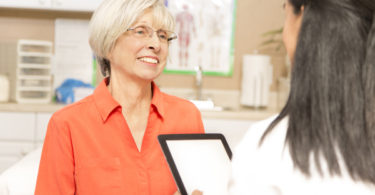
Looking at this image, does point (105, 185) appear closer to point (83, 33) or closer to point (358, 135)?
point (358, 135)

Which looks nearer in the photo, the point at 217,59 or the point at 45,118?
the point at 45,118

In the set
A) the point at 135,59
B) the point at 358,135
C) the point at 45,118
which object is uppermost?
the point at 135,59

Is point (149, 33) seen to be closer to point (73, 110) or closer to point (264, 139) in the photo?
point (73, 110)

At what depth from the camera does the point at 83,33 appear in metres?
3.60

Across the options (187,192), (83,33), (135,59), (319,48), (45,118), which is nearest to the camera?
(319,48)

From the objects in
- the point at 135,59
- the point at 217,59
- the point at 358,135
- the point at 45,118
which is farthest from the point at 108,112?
the point at 217,59

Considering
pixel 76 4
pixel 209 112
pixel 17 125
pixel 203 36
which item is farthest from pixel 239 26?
pixel 17 125

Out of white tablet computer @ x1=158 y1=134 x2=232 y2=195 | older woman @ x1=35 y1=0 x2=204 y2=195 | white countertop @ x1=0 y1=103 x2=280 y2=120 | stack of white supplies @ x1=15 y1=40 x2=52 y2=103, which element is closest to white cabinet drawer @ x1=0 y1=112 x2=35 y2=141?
white countertop @ x1=0 y1=103 x2=280 y2=120

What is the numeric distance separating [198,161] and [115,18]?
519 millimetres

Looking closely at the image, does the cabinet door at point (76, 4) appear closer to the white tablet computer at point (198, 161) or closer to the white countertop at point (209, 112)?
the white countertop at point (209, 112)

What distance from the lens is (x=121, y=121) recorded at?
1425mm

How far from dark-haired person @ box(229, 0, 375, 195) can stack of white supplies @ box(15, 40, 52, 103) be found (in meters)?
2.86

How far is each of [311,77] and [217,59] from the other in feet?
9.65

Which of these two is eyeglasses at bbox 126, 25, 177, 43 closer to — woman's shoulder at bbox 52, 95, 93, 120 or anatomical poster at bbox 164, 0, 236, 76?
woman's shoulder at bbox 52, 95, 93, 120
